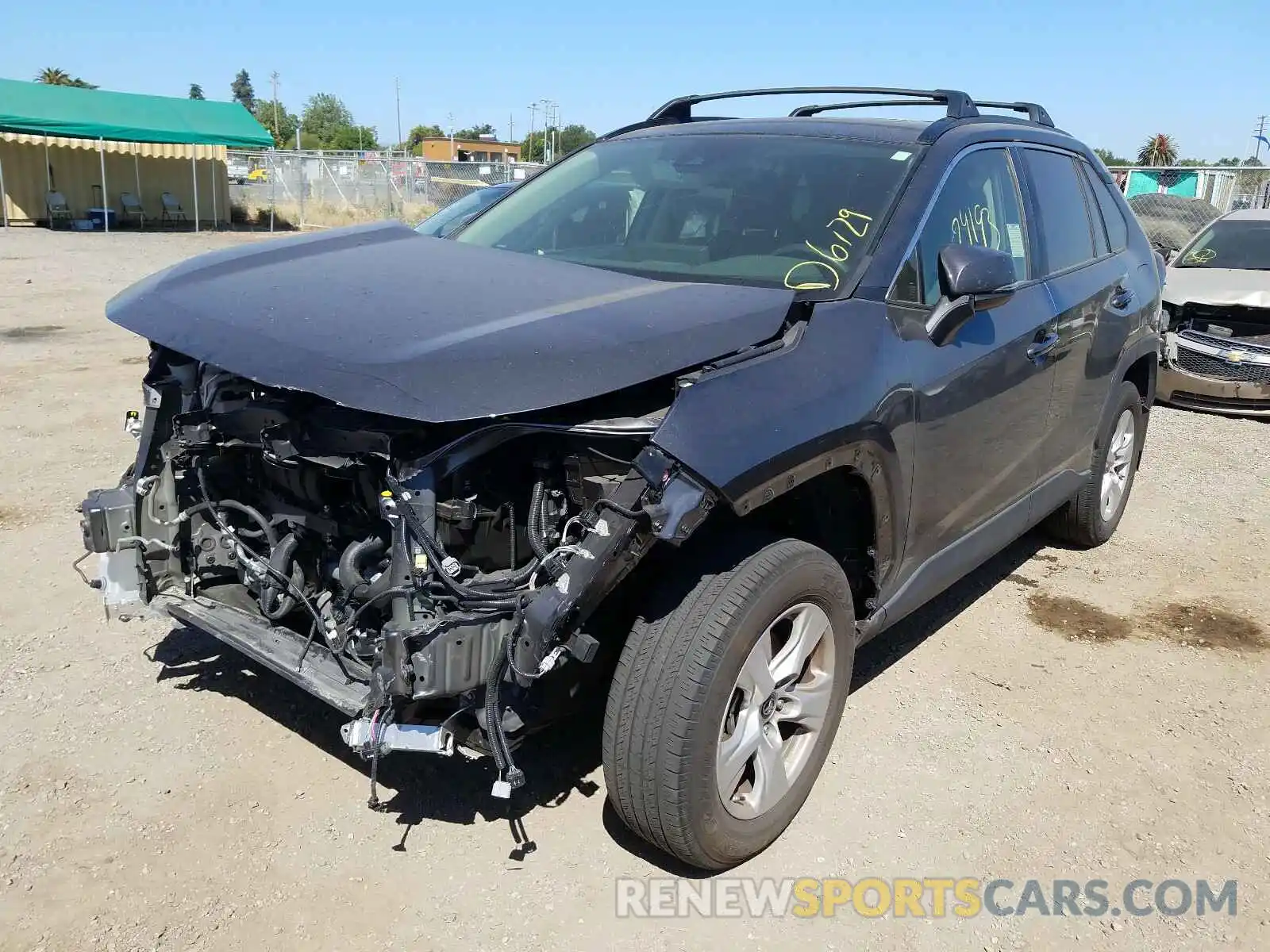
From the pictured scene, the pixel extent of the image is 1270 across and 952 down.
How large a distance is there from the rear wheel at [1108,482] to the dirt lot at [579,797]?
1.31 ft

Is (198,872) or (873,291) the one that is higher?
(873,291)

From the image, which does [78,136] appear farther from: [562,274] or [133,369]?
[562,274]

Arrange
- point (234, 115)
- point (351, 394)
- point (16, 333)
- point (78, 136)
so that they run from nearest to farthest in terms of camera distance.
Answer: point (351, 394) → point (16, 333) → point (78, 136) → point (234, 115)

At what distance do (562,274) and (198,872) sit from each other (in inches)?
78.6

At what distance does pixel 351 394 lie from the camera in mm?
2344

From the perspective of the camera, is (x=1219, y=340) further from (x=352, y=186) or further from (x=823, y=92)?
(x=352, y=186)

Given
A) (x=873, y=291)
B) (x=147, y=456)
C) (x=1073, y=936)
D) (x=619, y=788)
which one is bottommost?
(x=1073, y=936)

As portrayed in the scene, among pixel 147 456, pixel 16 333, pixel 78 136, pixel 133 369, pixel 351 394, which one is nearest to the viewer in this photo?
pixel 351 394

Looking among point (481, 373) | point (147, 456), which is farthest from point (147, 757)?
point (481, 373)

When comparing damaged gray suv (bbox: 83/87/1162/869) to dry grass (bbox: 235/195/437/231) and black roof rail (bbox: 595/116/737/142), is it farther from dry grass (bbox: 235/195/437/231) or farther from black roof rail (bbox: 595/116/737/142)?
dry grass (bbox: 235/195/437/231)

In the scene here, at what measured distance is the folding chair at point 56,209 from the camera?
83.5ft

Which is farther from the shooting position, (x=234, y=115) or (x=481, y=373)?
(x=234, y=115)

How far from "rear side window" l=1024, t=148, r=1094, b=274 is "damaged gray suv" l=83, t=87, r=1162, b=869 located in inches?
3.6

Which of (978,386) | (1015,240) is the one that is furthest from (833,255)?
(1015,240)
